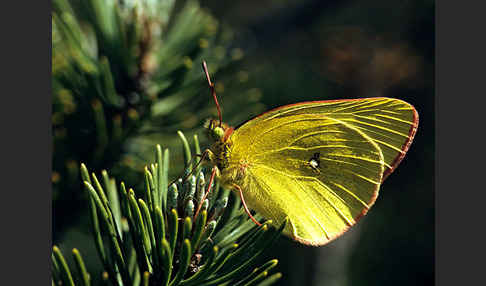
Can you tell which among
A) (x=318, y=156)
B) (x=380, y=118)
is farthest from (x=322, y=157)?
(x=380, y=118)

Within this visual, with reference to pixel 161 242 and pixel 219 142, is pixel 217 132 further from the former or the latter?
pixel 161 242

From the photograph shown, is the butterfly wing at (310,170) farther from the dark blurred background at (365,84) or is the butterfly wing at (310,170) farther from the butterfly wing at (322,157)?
the dark blurred background at (365,84)

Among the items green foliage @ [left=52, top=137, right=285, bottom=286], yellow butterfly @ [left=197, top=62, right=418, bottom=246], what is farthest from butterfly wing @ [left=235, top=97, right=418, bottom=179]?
green foliage @ [left=52, top=137, right=285, bottom=286]

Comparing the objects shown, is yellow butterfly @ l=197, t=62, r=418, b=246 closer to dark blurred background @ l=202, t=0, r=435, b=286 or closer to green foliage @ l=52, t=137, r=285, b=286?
green foliage @ l=52, t=137, r=285, b=286

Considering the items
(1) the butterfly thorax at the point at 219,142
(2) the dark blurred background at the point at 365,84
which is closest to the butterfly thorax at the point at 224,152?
(1) the butterfly thorax at the point at 219,142

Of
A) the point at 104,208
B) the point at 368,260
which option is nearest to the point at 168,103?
the point at 104,208

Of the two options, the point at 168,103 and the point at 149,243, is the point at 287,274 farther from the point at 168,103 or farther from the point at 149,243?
the point at 149,243
